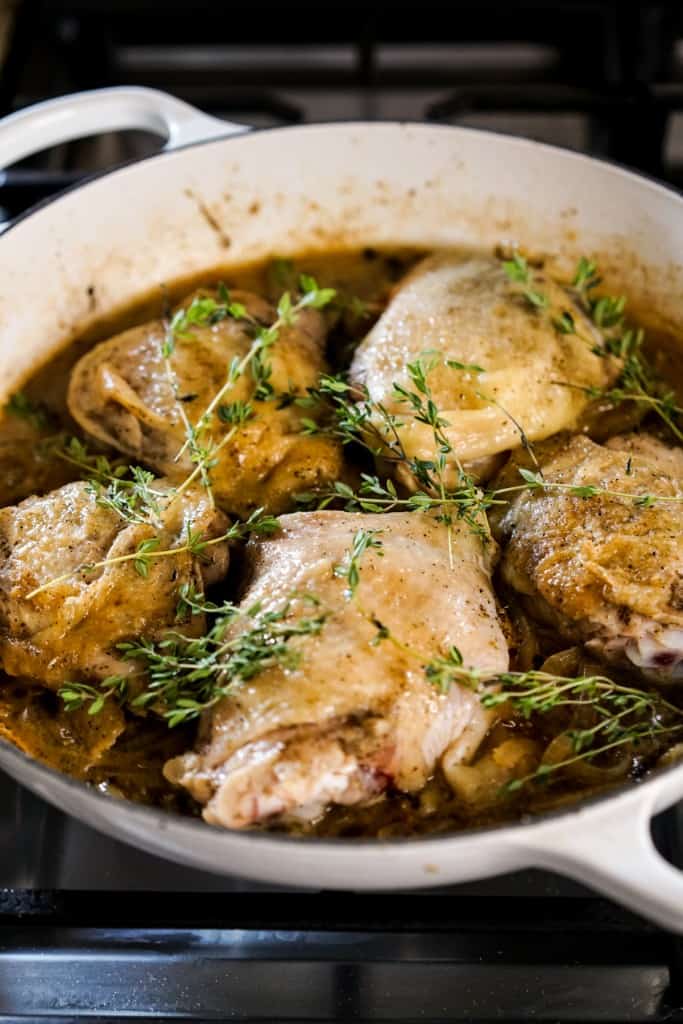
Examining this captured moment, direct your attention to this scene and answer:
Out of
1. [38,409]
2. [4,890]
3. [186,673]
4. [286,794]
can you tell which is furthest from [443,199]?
[4,890]

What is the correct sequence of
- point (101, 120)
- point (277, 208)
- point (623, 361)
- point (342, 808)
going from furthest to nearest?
point (277, 208) < point (101, 120) < point (623, 361) < point (342, 808)

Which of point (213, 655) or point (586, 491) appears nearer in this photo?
point (213, 655)

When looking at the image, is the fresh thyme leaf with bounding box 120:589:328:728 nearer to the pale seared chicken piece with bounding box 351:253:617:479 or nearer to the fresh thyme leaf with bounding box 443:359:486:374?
the pale seared chicken piece with bounding box 351:253:617:479

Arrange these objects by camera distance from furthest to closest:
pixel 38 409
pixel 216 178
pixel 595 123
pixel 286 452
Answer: pixel 595 123
pixel 216 178
pixel 38 409
pixel 286 452

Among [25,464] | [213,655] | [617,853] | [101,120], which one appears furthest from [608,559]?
[101,120]

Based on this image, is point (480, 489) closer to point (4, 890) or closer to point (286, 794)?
point (286, 794)

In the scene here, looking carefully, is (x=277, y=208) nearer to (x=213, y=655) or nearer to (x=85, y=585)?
(x=85, y=585)

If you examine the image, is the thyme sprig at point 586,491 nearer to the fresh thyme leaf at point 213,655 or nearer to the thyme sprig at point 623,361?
the thyme sprig at point 623,361
